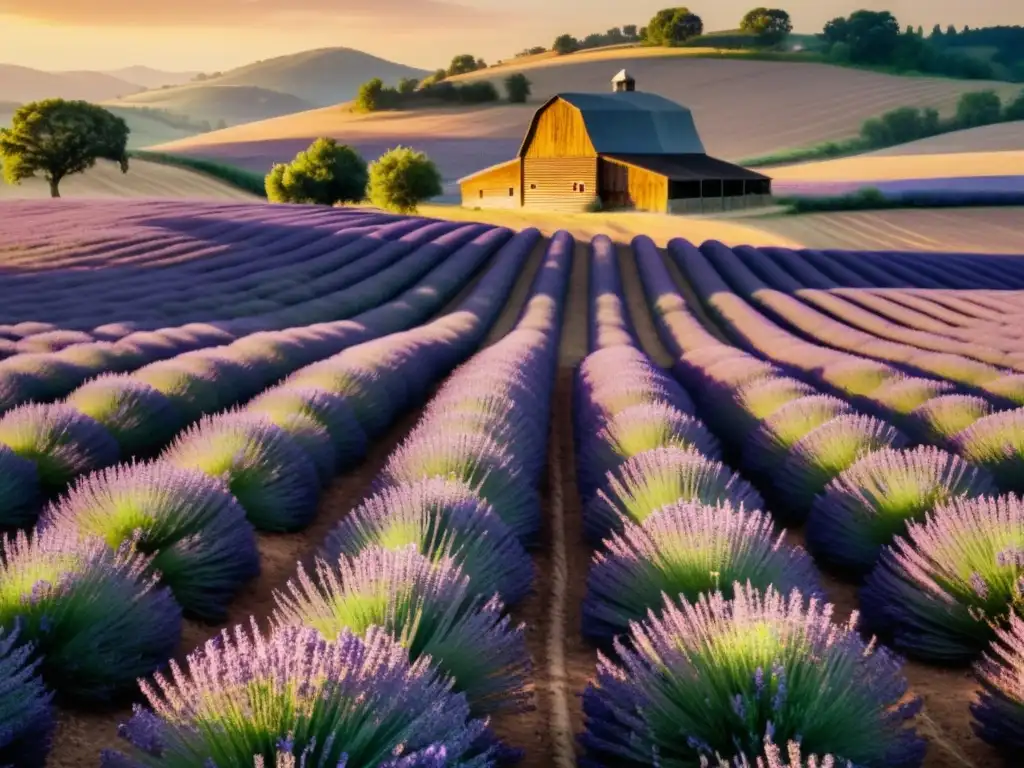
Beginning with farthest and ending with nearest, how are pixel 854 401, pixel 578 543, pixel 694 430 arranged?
pixel 854 401
pixel 694 430
pixel 578 543

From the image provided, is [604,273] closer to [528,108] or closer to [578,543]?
[578,543]

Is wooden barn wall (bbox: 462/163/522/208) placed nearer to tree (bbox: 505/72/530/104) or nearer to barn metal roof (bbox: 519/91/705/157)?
barn metal roof (bbox: 519/91/705/157)

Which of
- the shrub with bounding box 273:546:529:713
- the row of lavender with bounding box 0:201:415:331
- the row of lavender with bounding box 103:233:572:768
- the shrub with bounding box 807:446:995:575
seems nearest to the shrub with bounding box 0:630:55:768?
the row of lavender with bounding box 103:233:572:768

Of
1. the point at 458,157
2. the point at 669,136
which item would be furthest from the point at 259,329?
the point at 458,157

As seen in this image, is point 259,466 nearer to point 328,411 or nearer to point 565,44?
point 328,411

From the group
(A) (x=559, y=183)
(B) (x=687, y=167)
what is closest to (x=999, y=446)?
(B) (x=687, y=167)

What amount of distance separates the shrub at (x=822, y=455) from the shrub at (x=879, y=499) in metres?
0.52

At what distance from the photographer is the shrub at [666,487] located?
15.7ft

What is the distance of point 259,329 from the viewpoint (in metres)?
14.4

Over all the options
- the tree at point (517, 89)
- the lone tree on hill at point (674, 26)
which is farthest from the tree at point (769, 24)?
the tree at point (517, 89)

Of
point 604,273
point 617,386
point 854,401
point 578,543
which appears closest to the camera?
point 578,543

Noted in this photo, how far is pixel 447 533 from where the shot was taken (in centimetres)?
407

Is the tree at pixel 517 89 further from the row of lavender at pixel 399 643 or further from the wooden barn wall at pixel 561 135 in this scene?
the row of lavender at pixel 399 643

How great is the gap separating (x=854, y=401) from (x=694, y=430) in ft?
10.8
